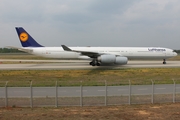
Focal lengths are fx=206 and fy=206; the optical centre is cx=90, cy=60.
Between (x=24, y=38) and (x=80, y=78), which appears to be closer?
(x=80, y=78)

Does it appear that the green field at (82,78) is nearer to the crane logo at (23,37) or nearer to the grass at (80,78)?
the grass at (80,78)

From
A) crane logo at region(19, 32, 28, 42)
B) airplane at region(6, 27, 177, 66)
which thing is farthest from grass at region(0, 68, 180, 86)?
crane logo at region(19, 32, 28, 42)

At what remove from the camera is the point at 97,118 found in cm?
927

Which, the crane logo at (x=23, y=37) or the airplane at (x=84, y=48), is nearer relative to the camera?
the airplane at (x=84, y=48)

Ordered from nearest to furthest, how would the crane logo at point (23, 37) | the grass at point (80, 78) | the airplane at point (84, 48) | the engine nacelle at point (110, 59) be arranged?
1. the grass at point (80, 78)
2. the engine nacelle at point (110, 59)
3. the airplane at point (84, 48)
4. the crane logo at point (23, 37)

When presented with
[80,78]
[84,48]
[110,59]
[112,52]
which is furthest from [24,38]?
[80,78]

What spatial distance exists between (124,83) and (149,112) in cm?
1013

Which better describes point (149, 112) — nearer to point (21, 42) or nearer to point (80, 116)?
point (80, 116)

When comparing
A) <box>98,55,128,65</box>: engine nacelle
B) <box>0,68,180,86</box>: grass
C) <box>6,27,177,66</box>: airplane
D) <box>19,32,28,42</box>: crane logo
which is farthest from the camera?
<box>19,32,28,42</box>: crane logo

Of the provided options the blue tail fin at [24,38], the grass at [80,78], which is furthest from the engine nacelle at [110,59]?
the blue tail fin at [24,38]

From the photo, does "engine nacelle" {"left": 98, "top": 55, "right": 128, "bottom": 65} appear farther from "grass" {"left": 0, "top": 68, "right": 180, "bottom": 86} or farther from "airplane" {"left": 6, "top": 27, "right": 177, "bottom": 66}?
"airplane" {"left": 6, "top": 27, "right": 177, "bottom": 66}

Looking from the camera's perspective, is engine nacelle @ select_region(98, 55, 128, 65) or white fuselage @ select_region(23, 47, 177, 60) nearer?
engine nacelle @ select_region(98, 55, 128, 65)

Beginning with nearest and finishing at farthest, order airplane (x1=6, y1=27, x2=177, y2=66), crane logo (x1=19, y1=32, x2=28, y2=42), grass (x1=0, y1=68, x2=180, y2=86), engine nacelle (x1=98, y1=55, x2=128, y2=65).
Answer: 1. grass (x1=0, y1=68, x2=180, y2=86)
2. engine nacelle (x1=98, y1=55, x2=128, y2=65)
3. airplane (x1=6, y1=27, x2=177, y2=66)
4. crane logo (x1=19, y1=32, x2=28, y2=42)

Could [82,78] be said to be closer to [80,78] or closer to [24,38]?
[80,78]
